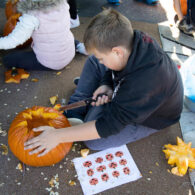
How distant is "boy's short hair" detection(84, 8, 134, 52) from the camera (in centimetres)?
73

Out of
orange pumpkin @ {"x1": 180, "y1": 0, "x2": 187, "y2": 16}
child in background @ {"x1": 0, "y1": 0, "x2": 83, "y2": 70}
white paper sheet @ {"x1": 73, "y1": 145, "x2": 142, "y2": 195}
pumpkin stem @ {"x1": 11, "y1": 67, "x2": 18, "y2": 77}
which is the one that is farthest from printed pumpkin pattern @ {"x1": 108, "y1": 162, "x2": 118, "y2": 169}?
orange pumpkin @ {"x1": 180, "y1": 0, "x2": 187, "y2": 16}

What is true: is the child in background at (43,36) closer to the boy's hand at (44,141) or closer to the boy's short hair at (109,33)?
the boy's short hair at (109,33)

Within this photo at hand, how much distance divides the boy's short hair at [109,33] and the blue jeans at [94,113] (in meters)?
0.40

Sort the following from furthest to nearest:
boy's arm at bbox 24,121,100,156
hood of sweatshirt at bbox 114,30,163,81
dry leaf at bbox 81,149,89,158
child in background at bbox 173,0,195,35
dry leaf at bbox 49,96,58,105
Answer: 1. child in background at bbox 173,0,195,35
2. dry leaf at bbox 49,96,58,105
3. dry leaf at bbox 81,149,89,158
4. boy's arm at bbox 24,121,100,156
5. hood of sweatshirt at bbox 114,30,163,81

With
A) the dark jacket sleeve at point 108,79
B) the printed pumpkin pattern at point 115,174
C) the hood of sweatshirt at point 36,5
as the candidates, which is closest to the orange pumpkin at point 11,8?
the hood of sweatshirt at point 36,5

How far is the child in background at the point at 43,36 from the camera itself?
3.84 feet

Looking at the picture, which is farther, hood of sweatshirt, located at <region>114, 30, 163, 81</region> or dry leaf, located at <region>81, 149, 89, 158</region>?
dry leaf, located at <region>81, 149, 89, 158</region>

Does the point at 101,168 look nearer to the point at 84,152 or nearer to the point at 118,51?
the point at 84,152

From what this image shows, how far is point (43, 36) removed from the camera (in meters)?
1.28

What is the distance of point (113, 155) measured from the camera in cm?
108

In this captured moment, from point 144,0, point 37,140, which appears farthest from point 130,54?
point 144,0

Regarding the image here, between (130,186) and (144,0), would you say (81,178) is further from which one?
(144,0)

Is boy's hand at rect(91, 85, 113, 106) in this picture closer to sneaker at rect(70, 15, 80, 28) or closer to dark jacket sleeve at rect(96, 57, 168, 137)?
dark jacket sleeve at rect(96, 57, 168, 137)

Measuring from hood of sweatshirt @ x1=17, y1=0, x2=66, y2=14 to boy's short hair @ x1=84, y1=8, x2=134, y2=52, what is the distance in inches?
20.5
